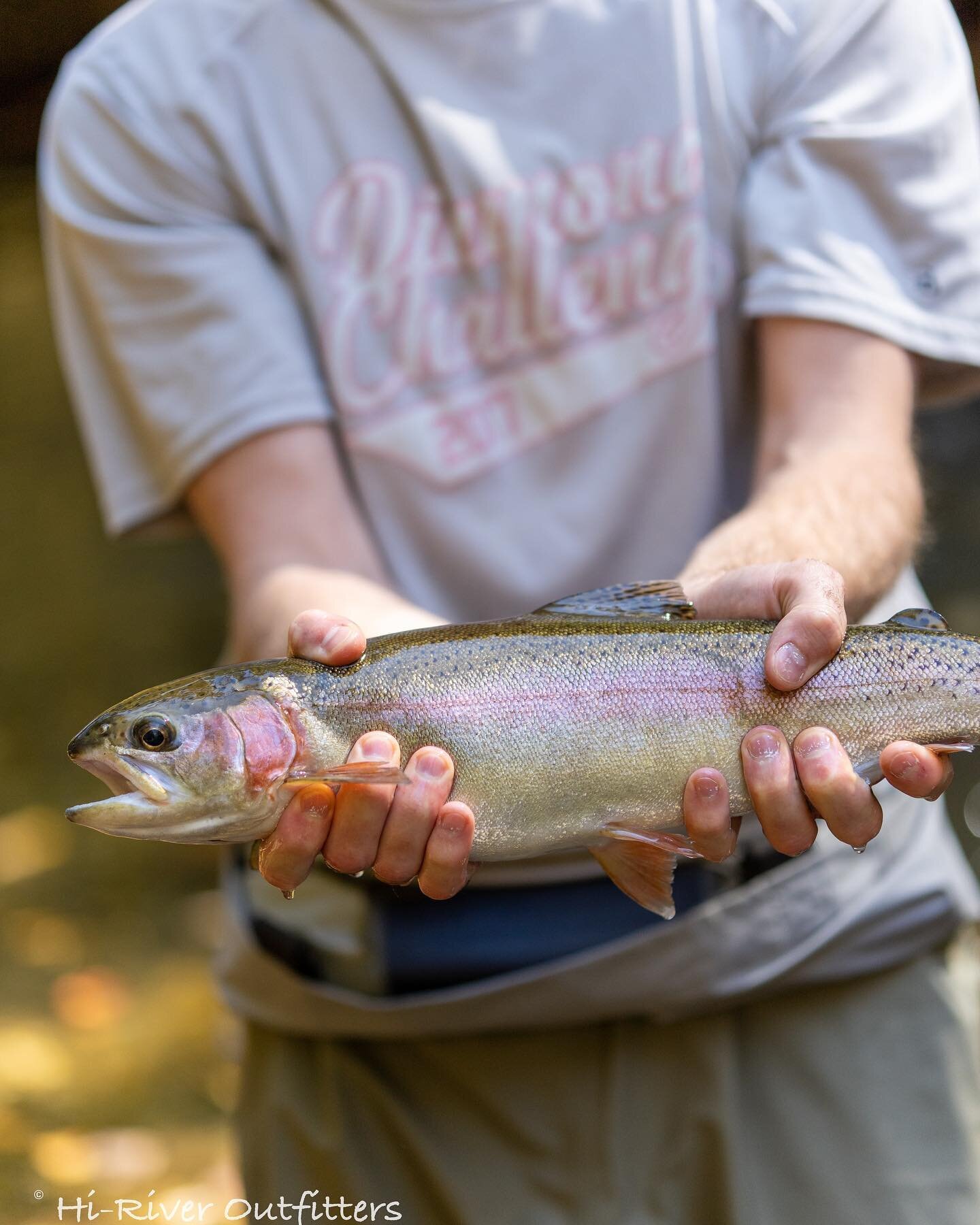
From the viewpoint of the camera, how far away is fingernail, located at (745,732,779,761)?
1431 mm

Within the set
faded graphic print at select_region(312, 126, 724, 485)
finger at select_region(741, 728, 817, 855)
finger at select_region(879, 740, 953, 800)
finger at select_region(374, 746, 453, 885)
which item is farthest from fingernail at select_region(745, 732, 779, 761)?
faded graphic print at select_region(312, 126, 724, 485)

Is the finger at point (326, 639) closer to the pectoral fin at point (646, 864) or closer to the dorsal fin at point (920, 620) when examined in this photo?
the pectoral fin at point (646, 864)

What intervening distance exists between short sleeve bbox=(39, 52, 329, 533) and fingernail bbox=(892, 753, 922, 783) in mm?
1157

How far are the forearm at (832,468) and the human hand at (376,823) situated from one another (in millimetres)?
513

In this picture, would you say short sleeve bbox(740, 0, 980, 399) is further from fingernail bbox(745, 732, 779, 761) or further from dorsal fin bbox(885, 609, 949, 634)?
fingernail bbox(745, 732, 779, 761)

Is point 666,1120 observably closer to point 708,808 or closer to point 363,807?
point 708,808

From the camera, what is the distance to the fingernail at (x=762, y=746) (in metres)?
1.43

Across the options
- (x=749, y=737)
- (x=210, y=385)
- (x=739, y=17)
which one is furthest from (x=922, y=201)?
(x=210, y=385)

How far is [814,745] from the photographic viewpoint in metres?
1.42

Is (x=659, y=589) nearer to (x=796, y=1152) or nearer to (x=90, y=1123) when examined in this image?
(x=796, y=1152)

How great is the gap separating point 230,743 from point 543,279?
1.11 meters

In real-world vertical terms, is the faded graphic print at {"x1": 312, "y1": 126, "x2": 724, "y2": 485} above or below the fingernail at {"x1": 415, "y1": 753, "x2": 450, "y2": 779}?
above

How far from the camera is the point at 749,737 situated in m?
1.44

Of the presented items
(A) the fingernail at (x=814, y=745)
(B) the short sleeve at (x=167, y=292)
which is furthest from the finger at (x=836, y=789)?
(B) the short sleeve at (x=167, y=292)
